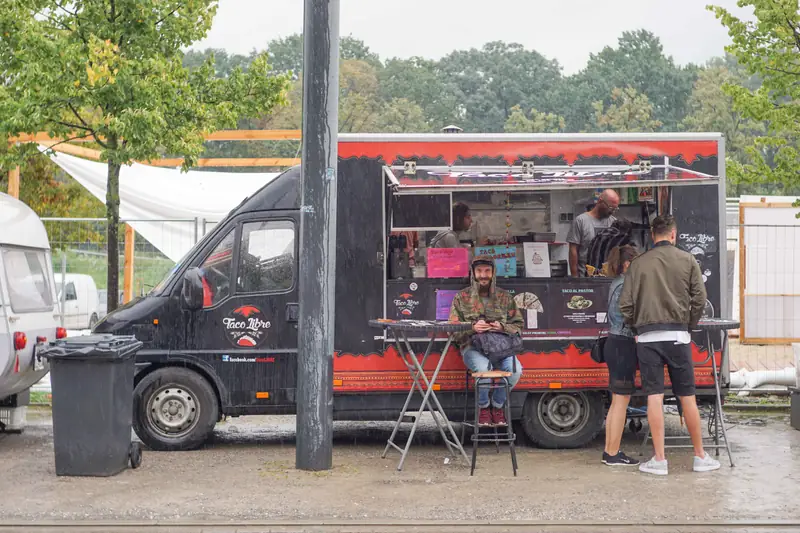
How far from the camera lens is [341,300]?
32.6 ft

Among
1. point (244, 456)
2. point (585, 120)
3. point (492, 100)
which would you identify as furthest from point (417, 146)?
point (492, 100)

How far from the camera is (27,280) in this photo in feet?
35.2

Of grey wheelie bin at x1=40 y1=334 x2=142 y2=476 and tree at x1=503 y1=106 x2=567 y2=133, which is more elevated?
tree at x1=503 y1=106 x2=567 y2=133

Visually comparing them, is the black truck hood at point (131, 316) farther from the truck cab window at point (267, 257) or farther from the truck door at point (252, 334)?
the truck cab window at point (267, 257)

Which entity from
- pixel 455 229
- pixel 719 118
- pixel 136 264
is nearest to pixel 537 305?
pixel 455 229

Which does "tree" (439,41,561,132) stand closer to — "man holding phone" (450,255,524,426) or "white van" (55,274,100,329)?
"white van" (55,274,100,329)

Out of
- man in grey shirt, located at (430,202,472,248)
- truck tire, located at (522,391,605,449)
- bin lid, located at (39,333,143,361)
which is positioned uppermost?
man in grey shirt, located at (430,202,472,248)

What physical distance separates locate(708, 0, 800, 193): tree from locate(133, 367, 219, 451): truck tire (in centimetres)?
680

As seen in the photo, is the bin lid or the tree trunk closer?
the bin lid

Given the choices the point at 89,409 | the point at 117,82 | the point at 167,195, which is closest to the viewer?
the point at 89,409

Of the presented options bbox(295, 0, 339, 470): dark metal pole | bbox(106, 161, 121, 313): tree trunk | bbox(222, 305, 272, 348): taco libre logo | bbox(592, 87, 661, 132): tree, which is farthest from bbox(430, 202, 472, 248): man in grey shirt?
bbox(592, 87, 661, 132): tree

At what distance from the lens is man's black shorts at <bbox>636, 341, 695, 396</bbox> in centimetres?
880

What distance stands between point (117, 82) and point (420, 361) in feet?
15.9

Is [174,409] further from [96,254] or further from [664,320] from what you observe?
[96,254]
